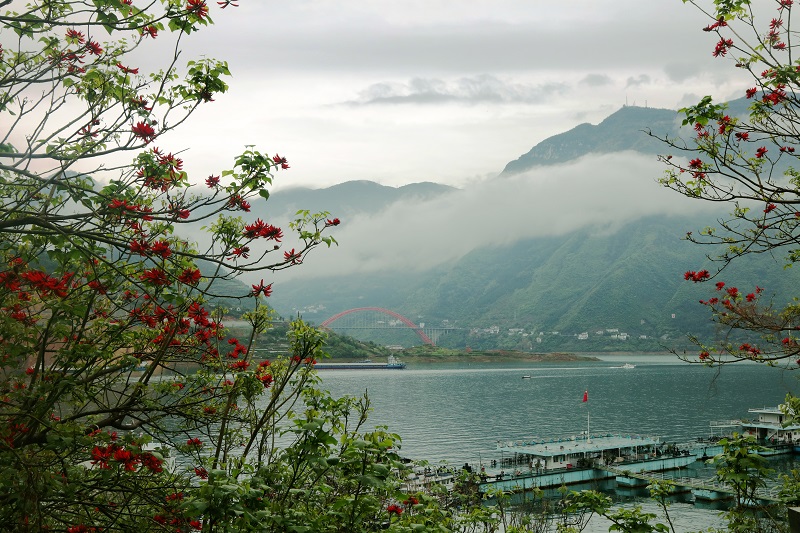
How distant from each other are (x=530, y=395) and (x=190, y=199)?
88095 millimetres

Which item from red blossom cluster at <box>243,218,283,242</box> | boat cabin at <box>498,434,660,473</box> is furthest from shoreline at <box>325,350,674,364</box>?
red blossom cluster at <box>243,218,283,242</box>

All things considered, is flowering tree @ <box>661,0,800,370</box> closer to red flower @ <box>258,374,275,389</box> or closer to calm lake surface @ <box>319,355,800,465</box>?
red flower @ <box>258,374,275,389</box>

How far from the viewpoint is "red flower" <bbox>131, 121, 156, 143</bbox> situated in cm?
420

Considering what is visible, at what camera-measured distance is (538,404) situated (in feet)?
259

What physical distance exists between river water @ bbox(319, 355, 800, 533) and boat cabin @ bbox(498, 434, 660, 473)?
2742 millimetres

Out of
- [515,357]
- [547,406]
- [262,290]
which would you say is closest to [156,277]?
[262,290]

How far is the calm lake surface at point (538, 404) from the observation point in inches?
2142

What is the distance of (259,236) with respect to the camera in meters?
4.66

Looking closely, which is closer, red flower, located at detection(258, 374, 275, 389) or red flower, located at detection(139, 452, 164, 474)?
red flower, located at detection(139, 452, 164, 474)

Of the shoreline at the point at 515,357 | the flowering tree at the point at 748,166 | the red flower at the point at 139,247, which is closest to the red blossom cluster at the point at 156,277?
the red flower at the point at 139,247

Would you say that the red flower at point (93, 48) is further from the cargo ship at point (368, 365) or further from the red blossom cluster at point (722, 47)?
the cargo ship at point (368, 365)

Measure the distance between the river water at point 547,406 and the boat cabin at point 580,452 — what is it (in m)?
2.74

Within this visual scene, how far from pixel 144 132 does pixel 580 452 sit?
43291 mm

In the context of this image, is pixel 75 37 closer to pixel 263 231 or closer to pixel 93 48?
pixel 93 48
